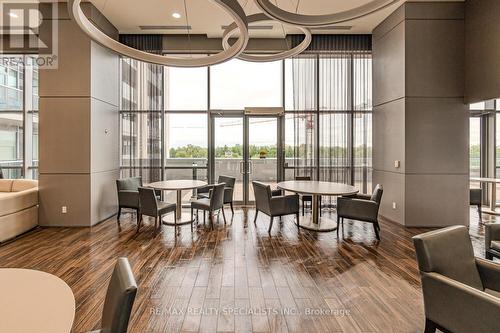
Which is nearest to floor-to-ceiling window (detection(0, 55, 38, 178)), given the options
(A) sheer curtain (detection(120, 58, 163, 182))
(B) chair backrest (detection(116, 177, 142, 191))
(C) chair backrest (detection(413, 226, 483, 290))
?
(A) sheer curtain (detection(120, 58, 163, 182))

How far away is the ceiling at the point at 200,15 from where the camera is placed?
515cm

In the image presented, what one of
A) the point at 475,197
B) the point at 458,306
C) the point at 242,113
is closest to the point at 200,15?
the point at 242,113

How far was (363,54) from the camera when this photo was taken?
21.8ft

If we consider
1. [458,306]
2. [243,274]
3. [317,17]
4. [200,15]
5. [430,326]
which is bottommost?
[243,274]

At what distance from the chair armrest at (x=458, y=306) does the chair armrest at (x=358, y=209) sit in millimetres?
2647

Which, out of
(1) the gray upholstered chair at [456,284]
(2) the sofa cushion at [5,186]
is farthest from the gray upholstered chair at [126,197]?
(1) the gray upholstered chair at [456,284]

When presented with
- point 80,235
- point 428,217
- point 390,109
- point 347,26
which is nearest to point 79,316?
point 80,235

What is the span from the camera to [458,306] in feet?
5.67

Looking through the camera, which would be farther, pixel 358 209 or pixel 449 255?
pixel 358 209

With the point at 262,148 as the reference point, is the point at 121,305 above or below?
below

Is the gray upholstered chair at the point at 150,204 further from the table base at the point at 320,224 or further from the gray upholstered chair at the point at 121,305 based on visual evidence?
the gray upholstered chair at the point at 121,305

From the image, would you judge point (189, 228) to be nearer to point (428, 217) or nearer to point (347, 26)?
point (428, 217)

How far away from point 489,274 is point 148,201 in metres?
4.58

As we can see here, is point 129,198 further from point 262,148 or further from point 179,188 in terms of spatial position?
point 262,148
